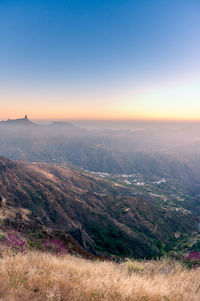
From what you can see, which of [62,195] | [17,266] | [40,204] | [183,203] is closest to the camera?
[17,266]

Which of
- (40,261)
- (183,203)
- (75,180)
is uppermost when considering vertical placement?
(40,261)

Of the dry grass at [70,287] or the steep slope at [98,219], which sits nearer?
the dry grass at [70,287]

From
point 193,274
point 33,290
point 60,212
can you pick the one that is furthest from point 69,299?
point 60,212

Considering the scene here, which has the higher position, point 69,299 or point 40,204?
point 69,299

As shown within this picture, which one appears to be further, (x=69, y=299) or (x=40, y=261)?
(x=40, y=261)

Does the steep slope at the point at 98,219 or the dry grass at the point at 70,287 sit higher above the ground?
the dry grass at the point at 70,287

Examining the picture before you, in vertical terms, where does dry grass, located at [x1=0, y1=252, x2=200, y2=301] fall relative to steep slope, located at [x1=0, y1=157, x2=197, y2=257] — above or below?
above

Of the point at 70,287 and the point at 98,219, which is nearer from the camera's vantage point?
the point at 70,287

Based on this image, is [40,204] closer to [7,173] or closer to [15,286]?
[7,173]

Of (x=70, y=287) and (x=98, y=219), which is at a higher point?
(x=70, y=287)

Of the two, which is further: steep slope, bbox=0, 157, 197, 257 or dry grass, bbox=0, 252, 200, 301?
steep slope, bbox=0, 157, 197, 257

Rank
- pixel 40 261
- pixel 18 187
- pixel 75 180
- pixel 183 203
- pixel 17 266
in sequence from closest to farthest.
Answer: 1. pixel 17 266
2. pixel 40 261
3. pixel 18 187
4. pixel 75 180
5. pixel 183 203
